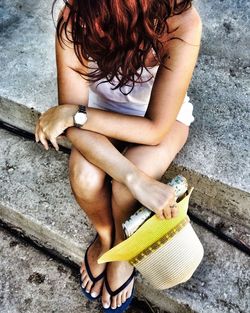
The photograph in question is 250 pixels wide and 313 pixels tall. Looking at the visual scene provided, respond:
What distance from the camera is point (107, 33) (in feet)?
4.80

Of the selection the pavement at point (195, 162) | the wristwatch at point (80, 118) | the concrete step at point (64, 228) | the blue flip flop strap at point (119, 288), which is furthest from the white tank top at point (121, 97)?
the blue flip flop strap at point (119, 288)

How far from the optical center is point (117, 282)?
1.89m

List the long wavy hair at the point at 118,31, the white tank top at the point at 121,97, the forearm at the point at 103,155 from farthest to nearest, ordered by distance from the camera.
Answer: the white tank top at the point at 121,97 < the forearm at the point at 103,155 < the long wavy hair at the point at 118,31

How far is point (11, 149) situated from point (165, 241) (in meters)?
1.18

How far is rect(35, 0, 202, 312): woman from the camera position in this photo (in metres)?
1.48

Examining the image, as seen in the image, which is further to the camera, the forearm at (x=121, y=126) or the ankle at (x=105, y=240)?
the ankle at (x=105, y=240)

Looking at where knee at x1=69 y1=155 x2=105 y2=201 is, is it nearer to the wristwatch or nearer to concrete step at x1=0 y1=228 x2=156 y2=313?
the wristwatch

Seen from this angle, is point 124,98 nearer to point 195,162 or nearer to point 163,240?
point 195,162

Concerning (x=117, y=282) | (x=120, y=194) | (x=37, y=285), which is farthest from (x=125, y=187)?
(x=37, y=285)

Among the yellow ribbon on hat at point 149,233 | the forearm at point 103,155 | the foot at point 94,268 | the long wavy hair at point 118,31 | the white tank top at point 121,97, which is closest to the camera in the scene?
the long wavy hair at point 118,31

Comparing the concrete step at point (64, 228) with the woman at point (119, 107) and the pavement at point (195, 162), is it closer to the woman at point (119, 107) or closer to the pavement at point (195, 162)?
the pavement at point (195, 162)

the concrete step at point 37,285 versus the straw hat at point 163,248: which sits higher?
the straw hat at point 163,248

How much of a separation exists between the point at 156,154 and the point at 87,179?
11.5 inches

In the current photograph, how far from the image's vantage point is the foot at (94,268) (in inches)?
76.2
